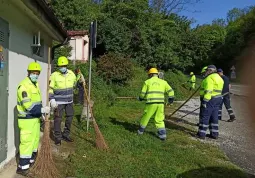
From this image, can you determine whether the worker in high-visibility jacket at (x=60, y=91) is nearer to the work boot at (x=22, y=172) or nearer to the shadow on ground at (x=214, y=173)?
the work boot at (x=22, y=172)

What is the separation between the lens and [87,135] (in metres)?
8.19

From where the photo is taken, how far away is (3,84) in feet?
16.4

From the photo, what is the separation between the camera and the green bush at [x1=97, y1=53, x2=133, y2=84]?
20.2 metres

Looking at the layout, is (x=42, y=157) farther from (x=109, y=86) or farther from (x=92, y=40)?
(x=109, y=86)

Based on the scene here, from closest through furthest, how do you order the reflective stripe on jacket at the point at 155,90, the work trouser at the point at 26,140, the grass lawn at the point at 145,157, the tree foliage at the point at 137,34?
the work trouser at the point at 26,140
the grass lawn at the point at 145,157
the reflective stripe on jacket at the point at 155,90
the tree foliage at the point at 137,34

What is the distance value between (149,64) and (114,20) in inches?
177

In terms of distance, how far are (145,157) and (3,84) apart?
3161 mm

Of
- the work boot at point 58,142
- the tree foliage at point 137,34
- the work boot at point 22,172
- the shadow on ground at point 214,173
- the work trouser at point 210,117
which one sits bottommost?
the shadow on ground at point 214,173

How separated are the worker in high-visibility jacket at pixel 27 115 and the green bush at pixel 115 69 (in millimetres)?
14992

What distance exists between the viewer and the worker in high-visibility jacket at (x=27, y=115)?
4.90 m

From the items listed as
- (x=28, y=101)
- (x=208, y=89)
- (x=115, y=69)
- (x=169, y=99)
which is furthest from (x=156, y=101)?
(x=115, y=69)

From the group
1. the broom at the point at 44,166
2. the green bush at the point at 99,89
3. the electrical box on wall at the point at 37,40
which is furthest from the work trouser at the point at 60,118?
the green bush at the point at 99,89

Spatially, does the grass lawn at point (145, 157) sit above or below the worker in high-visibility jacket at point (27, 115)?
below

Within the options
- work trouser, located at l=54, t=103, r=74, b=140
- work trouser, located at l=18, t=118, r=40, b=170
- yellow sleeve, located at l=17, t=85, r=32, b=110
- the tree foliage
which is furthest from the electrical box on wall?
the tree foliage
